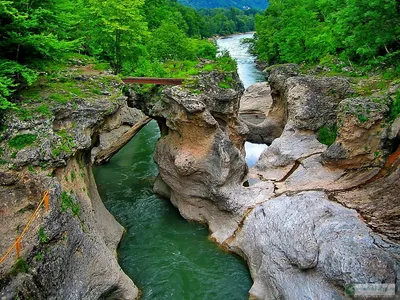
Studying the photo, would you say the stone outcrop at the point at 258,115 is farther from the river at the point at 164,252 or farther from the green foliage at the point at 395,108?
the green foliage at the point at 395,108

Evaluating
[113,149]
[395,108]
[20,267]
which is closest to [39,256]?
[20,267]

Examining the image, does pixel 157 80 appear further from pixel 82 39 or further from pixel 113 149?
pixel 113 149

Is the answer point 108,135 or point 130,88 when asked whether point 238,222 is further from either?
point 108,135

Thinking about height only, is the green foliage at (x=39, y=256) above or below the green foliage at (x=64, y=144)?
below

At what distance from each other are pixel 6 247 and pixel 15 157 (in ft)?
8.61

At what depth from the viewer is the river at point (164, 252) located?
43.3 feet

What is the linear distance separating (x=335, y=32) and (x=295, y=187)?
541 inches

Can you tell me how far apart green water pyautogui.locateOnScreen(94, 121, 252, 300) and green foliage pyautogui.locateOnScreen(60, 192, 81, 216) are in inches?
144

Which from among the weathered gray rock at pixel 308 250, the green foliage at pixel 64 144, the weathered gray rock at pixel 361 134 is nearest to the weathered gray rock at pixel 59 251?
the green foliage at pixel 64 144

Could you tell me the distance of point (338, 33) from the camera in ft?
75.4

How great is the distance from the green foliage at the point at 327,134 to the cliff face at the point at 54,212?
11871 mm

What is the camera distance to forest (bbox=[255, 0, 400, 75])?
14.7 meters

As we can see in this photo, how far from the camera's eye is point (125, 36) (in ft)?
71.4

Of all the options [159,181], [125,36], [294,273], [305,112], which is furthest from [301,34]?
[294,273]
